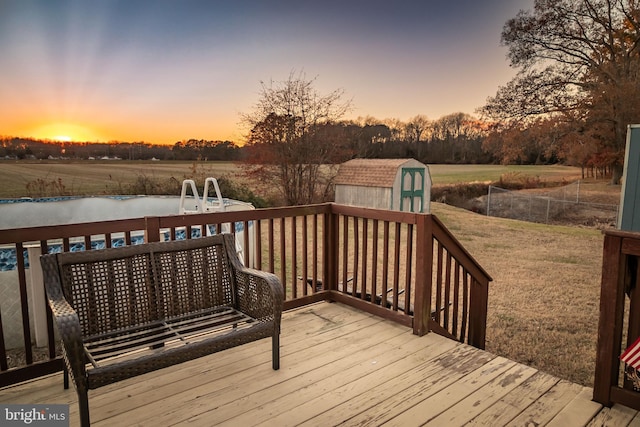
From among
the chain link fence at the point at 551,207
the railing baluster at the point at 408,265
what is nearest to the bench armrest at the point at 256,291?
the railing baluster at the point at 408,265

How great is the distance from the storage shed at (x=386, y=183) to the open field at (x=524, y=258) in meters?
0.47

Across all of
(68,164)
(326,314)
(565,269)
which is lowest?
(565,269)

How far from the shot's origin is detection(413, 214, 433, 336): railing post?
2.74 metres

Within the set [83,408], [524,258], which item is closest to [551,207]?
[524,258]

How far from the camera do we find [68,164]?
6488 mm

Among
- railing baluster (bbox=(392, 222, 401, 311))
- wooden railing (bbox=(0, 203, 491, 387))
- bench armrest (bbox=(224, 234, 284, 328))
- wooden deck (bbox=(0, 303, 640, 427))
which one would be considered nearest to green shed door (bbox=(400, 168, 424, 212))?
wooden railing (bbox=(0, 203, 491, 387))

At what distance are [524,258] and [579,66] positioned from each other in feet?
15.3

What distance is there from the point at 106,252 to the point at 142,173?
5.76 metres

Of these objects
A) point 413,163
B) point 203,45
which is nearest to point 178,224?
point 203,45

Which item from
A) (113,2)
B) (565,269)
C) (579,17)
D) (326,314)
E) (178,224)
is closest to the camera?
(178,224)

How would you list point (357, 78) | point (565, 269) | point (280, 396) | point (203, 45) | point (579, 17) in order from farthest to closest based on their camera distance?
point (357, 78) < point (579, 17) < point (203, 45) < point (565, 269) < point (280, 396)

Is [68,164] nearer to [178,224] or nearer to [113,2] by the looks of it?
[113,2]

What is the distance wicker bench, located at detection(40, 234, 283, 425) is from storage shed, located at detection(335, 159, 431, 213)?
779 cm

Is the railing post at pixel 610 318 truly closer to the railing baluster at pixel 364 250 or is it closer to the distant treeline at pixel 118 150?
the railing baluster at pixel 364 250
